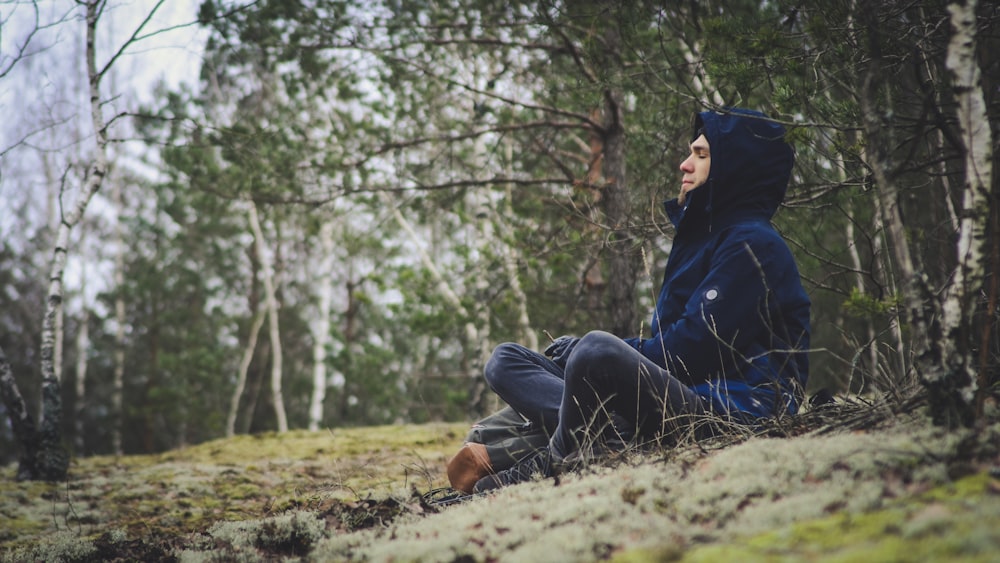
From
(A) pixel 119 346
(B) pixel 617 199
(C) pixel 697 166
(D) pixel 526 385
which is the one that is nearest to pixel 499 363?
(D) pixel 526 385

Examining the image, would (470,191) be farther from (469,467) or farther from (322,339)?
(322,339)

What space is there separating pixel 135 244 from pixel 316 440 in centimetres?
1277

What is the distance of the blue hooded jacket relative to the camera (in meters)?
2.92

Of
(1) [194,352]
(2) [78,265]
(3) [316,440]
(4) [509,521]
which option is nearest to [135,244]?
(2) [78,265]

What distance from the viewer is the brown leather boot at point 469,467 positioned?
3.40 m

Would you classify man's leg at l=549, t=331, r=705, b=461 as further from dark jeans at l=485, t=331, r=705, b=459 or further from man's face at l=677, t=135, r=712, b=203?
man's face at l=677, t=135, r=712, b=203

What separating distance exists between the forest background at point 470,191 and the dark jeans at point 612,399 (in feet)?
2.26

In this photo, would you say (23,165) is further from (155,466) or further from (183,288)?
(155,466)

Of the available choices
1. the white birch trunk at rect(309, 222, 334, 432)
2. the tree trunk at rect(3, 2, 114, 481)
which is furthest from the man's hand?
the white birch trunk at rect(309, 222, 334, 432)

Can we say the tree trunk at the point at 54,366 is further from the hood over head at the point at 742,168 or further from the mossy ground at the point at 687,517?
the hood over head at the point at 742,168

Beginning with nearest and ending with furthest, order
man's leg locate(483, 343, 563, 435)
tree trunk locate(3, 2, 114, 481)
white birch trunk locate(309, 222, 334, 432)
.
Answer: man's leg locate(483, 343, 563, 435)
tree trunk locate(3, 2, 114, 481)
white birch trunk locate(309, 222, 334, 432)

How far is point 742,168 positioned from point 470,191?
5469 mm

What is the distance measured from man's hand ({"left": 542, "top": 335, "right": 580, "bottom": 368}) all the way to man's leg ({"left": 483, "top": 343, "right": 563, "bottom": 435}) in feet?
0.43

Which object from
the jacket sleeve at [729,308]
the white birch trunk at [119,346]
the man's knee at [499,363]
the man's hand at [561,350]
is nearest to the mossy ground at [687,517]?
the jacket sleeve at [729,308]
